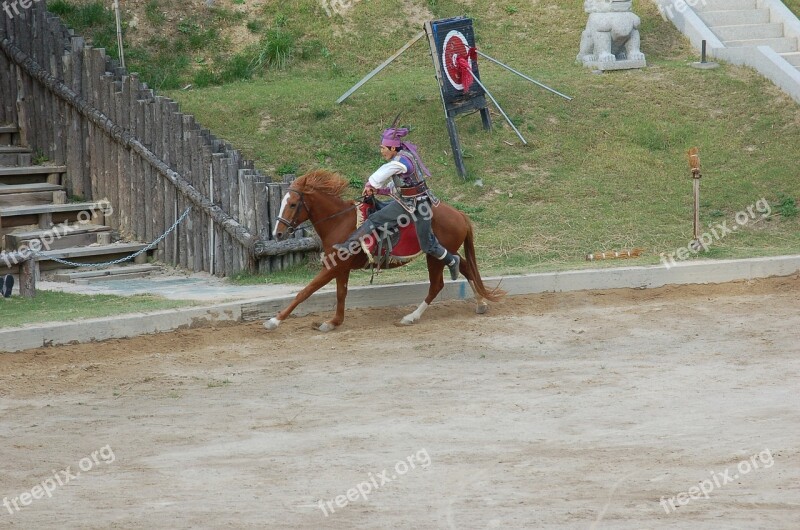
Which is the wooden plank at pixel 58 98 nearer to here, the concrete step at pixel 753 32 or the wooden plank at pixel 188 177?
the wooden plank at pixel 188 177

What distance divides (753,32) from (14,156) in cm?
1289

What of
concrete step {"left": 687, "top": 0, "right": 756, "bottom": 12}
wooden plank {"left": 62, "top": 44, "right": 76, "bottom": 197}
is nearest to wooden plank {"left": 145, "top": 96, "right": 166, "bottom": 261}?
wooden plank {"left": 62, "top": 44, "right": 76, "bottom": 197}

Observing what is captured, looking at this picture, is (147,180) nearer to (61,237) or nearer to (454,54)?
(61,237)

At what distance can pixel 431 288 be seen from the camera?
1319 centimetres

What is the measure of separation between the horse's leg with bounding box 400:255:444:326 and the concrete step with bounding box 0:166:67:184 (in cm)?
672

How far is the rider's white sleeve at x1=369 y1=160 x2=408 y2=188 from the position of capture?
12.4 meters

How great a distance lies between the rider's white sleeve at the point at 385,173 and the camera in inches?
488

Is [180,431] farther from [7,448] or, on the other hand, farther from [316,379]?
[316,379]

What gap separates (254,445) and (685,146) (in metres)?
11.6

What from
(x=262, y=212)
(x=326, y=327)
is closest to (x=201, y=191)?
(x=262, y=212)

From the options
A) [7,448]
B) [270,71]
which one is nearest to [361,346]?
[7,448]

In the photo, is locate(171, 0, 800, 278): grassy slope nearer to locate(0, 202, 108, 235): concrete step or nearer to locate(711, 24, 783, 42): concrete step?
locate(711, 24, 783, 42): concrete step

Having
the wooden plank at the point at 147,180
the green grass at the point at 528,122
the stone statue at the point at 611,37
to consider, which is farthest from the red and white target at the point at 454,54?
the wooden plank at the point at 147,180

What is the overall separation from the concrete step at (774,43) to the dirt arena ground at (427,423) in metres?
9.14
